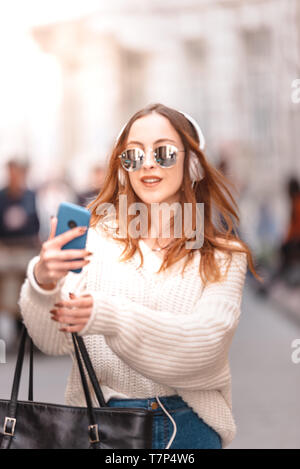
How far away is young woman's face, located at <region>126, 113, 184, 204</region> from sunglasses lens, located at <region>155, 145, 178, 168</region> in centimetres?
1

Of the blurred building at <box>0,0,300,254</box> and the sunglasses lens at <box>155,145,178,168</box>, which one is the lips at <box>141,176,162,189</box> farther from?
the blurred building at <box>0,0,300,254</box>

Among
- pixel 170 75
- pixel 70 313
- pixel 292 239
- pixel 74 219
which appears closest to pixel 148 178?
pixel 74 219

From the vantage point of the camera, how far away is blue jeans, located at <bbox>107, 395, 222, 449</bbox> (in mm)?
1714

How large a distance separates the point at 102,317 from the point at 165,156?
488 mm

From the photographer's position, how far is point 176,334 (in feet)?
5.05

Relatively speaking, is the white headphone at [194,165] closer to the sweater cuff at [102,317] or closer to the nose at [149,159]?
the nose at [149,159]

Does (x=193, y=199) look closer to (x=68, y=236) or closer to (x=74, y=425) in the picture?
(x=68, y=236)

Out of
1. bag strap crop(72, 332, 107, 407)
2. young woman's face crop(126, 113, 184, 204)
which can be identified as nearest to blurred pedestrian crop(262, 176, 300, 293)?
young woman's face crop(126, 113, 184, 204)

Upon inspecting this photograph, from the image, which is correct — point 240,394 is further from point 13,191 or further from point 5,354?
point 13,191

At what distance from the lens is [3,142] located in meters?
43.6

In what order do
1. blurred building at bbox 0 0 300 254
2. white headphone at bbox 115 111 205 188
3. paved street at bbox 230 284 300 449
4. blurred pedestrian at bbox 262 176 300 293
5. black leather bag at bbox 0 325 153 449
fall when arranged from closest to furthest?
1. black leather bag at bbox 0 325 153 449
2. white headphone at bbox 115 111 205 188
3. paved street at bbox 230 284 300 449
4. blurred pedestrian at bbox 262 176 300 293
5. blurred building at bbox 0 0 300 254

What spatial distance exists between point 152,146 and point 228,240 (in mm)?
292

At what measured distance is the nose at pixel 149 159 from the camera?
1.73 metres

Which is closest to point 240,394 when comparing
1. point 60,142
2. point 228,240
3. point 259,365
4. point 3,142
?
point 259,365
